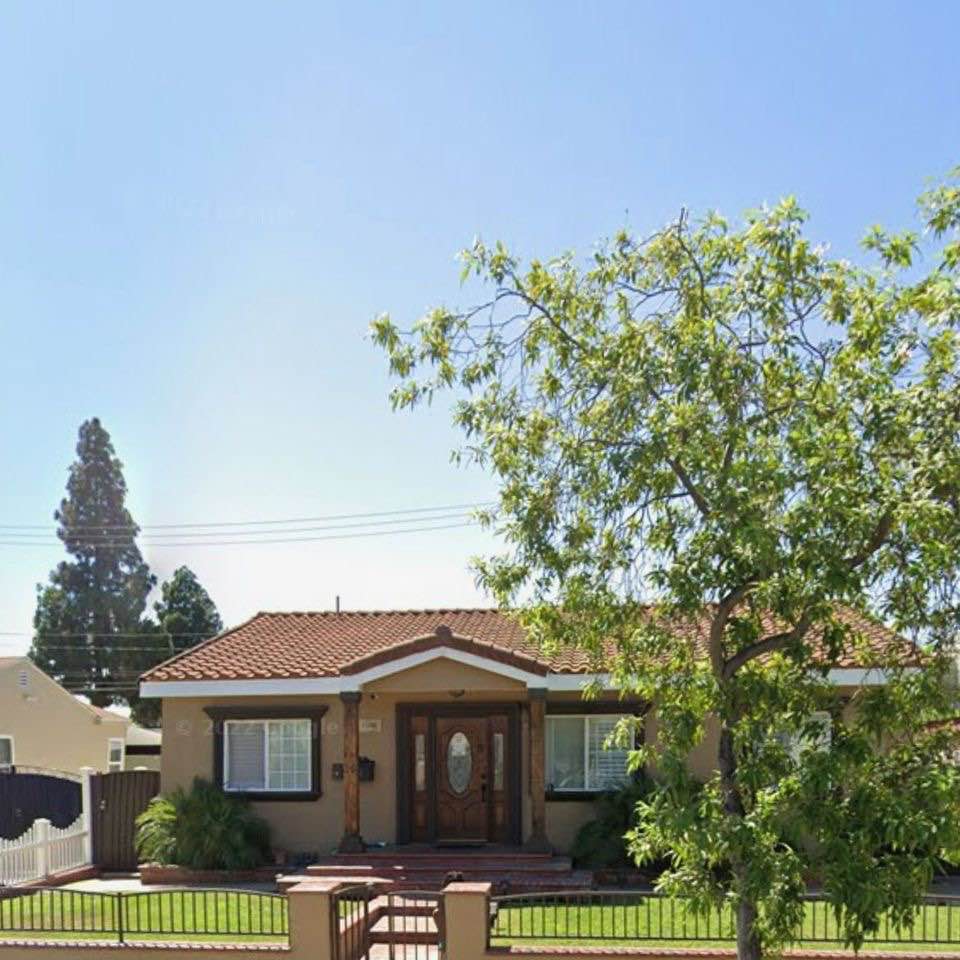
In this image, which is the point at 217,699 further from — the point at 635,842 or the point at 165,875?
the point at 635,842

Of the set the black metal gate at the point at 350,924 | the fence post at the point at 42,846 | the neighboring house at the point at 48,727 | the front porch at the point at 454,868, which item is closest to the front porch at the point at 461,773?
the front porch at the point at 454,868

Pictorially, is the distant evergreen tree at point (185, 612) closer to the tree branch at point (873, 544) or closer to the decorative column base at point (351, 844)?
the decorative column base at point (351, 844)

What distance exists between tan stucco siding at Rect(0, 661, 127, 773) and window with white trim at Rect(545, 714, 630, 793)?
17778mm

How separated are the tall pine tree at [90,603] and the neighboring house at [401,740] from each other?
27381 millimetres

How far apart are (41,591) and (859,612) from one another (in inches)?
1666

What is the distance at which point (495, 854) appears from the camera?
1639 cm

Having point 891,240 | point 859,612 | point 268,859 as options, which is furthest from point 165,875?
point 891,240

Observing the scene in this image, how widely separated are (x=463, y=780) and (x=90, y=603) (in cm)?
3025

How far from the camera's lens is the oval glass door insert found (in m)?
17.7

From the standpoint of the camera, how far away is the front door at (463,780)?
17.6m

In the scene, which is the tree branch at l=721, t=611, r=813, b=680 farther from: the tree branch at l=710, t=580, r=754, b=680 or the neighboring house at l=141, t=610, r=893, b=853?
the neighboring house at l=141, t=610, r=893, b=853

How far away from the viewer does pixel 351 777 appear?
1694 cm

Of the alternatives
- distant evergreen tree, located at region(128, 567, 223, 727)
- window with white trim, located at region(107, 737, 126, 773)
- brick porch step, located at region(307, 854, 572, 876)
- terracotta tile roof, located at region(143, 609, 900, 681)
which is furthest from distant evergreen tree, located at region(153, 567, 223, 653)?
brick porch step, located at region(307, 854, 572, 876)

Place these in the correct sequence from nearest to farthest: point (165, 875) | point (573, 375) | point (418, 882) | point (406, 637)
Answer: point (573, 375)
point (418, 882)
point (165, 875)
point (406, 637)
